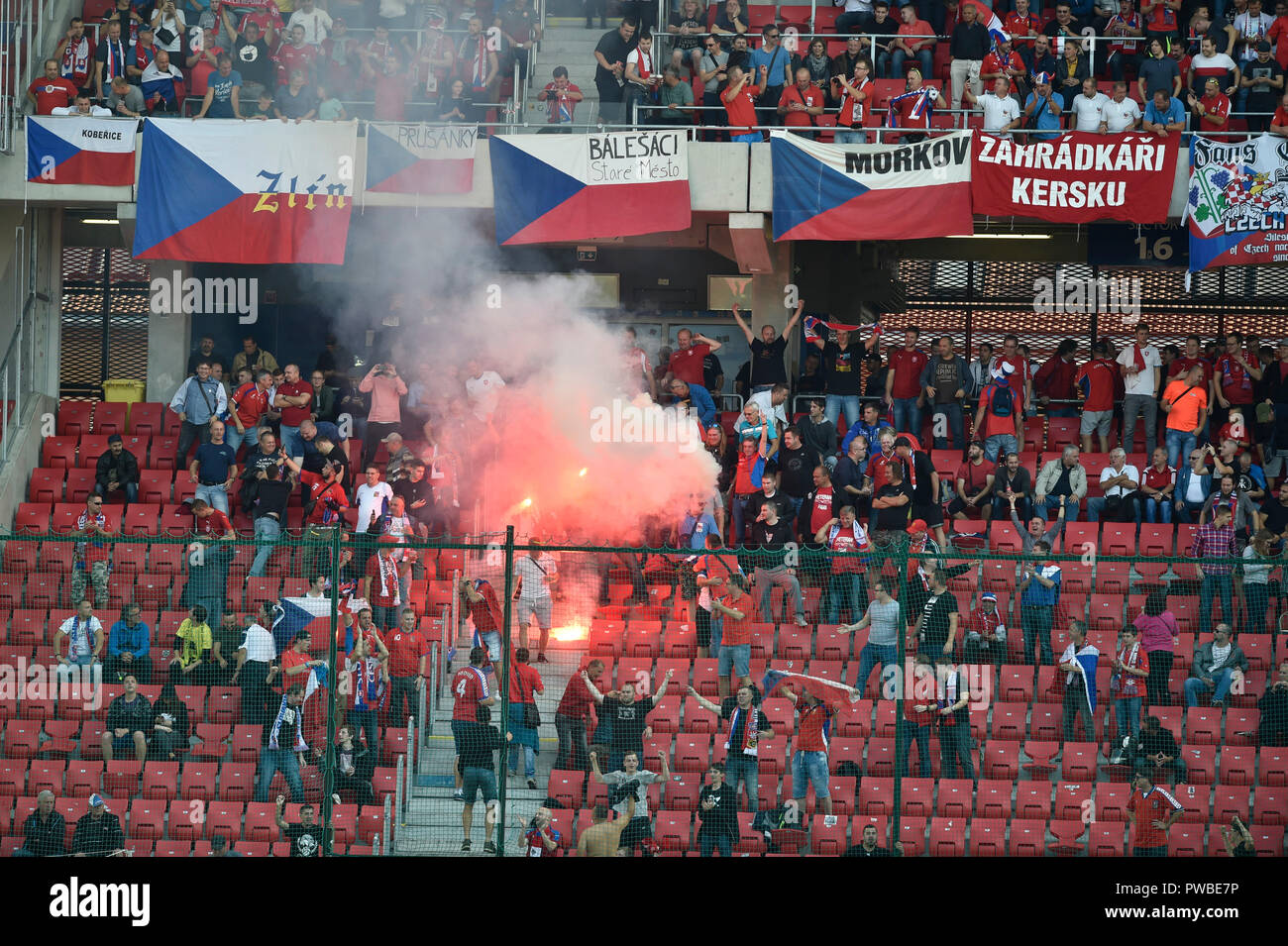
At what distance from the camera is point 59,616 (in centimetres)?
1463

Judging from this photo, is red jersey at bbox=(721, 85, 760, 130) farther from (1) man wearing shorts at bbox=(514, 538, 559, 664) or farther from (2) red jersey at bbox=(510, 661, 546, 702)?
(2) red jersey at bbox=(510, 661, 546, 702)

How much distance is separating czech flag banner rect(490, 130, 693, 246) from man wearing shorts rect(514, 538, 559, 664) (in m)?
5.82

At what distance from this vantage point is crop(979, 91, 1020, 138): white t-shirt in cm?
1898

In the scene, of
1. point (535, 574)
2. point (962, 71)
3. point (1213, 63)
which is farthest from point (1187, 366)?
point (535, 574)

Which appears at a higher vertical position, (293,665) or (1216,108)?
(1216,108)

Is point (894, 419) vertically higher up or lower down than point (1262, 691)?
higher up

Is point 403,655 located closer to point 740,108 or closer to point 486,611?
point 486,611

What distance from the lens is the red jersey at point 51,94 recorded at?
1942 centimetres

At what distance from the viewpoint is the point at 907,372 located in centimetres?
1872

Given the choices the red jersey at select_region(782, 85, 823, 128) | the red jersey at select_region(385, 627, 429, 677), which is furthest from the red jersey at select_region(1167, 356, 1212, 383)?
the red jersey at select_region(385, 627, 429, 677)

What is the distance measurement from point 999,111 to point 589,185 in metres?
4.52
